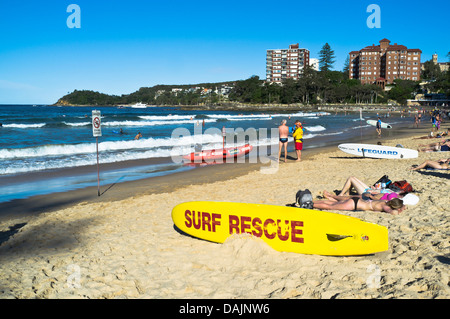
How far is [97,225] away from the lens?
23.2 feet

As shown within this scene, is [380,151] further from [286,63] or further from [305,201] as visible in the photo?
[286,63]

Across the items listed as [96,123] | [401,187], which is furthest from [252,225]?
[96,123]

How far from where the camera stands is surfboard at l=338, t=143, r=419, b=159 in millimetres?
13648

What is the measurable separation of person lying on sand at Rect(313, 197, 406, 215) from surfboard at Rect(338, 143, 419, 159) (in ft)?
26.0

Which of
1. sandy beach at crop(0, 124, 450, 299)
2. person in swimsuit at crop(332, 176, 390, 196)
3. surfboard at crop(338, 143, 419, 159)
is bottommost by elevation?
sandy beach at crop(0, 124, 450, 299)

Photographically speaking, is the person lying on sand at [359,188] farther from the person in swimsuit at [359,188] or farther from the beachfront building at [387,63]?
the beachfront building at [387,63]

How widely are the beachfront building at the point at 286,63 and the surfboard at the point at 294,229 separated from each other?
6183 inches

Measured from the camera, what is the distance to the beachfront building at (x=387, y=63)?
131m

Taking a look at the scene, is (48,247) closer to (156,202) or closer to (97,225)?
(97,225)

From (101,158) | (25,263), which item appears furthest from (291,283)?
(101,158)

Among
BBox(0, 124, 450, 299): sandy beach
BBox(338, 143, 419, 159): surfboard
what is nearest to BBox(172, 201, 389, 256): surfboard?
BBox(0, 124, 450, 299): sandy beach

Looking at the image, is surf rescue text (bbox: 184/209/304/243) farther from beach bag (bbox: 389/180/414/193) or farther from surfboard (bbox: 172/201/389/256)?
beach bag (bbox: 389/180/414/193)

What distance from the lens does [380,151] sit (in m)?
14.2

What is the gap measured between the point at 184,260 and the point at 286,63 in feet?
546
